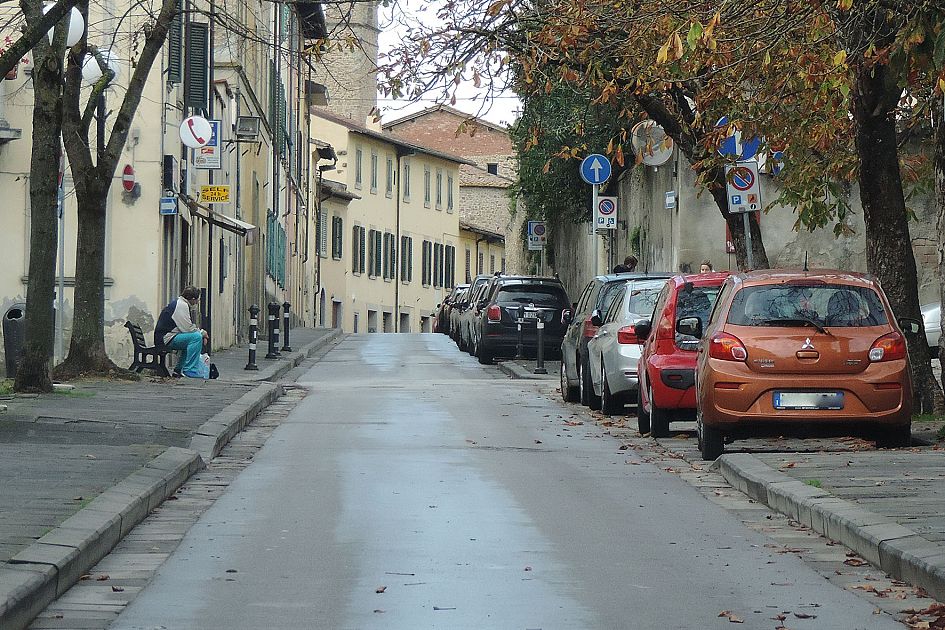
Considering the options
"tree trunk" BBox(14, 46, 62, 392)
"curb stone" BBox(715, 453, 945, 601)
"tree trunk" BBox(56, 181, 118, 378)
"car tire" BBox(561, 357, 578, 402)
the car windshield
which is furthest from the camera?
the car windshield

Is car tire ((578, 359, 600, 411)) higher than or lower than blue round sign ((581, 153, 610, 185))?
lower

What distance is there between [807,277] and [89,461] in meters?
5.80

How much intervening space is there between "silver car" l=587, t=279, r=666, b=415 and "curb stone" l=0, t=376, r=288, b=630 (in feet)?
17.6

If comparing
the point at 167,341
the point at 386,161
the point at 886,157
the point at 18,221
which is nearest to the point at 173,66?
the point at 18,221

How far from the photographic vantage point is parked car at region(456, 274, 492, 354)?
37.9 m

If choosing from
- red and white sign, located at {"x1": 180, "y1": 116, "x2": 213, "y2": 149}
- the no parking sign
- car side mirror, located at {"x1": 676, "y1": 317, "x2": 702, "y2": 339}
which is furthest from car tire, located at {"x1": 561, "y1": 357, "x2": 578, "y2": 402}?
the no parking sign

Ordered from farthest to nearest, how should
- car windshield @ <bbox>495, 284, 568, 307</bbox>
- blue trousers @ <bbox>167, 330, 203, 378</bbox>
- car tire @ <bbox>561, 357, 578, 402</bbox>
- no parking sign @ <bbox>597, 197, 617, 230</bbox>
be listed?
car windshield @ <bbox>495, 284, 568, 307</bbox>
no parking sign @ <bbox>597, 197, 617, 230</bbox>
blue trousers @ <bbox>167, 330, 203, 378</bbox>
car tire @ <bbox>561, 357, 578, 402</bbox>

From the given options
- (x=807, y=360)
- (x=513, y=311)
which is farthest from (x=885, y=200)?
(x=513, y=311)

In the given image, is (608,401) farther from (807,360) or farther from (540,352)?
(540,352)

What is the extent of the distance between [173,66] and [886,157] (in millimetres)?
15531

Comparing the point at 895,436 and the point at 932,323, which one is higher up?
the point at 932,323

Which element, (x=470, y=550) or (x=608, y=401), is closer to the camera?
(x=470, y=550)

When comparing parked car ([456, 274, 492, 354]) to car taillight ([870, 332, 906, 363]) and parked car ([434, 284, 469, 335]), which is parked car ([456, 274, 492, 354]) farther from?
car taillight ([870, 332, 906, 363])

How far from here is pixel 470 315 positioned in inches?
1518
